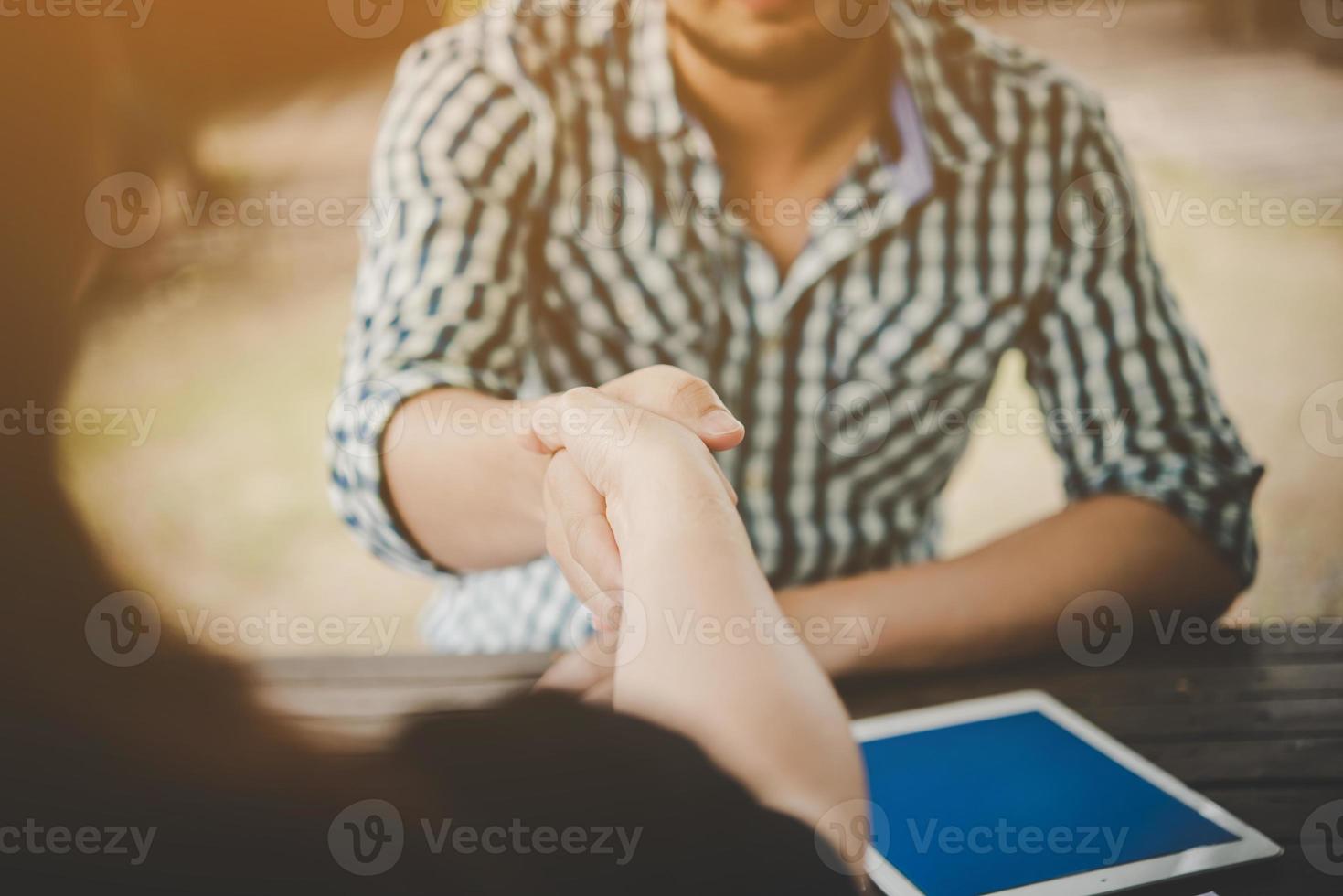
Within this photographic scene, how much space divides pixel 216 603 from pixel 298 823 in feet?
1.41

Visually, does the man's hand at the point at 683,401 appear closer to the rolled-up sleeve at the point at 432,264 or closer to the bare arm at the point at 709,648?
the bare arm at the point at 709,648

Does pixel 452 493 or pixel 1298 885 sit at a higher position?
pixel 452 493

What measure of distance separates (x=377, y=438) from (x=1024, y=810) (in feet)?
1.52

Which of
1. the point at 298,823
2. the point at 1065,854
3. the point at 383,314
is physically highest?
the point at 383,314

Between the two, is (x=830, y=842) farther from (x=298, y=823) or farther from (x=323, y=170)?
(x=323, y=170)

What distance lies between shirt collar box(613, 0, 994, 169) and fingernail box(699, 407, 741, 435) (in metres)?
0.38

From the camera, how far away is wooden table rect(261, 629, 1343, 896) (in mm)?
571

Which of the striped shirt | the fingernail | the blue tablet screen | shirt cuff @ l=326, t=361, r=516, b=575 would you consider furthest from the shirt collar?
the blue tablet screen

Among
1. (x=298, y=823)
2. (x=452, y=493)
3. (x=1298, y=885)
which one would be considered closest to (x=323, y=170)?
(x=452, y=493)

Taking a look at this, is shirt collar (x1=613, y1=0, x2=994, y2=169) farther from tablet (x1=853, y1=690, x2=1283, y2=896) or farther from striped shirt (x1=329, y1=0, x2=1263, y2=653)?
tablet (x1=853, y1=690, x2=1283, y2=896)

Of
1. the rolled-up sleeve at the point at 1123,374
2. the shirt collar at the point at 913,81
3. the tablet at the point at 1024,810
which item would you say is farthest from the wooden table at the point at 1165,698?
the shirt collar at the point at 913,81

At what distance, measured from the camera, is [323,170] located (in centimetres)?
83

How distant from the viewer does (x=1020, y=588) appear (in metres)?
0.74

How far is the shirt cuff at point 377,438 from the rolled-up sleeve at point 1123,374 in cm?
48
